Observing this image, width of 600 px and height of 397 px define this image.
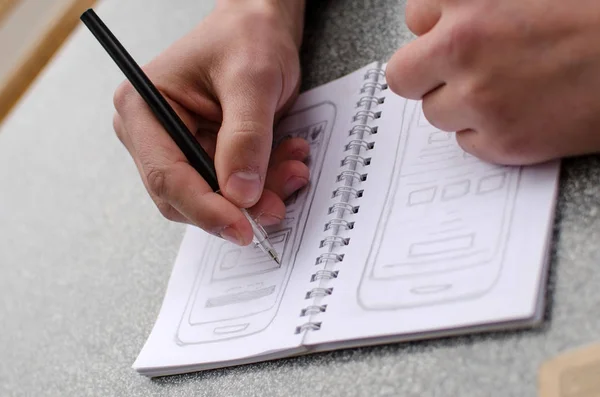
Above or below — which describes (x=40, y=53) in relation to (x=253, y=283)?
above

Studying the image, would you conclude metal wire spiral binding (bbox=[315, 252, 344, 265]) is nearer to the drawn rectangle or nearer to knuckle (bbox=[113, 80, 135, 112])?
the drawn rectangle

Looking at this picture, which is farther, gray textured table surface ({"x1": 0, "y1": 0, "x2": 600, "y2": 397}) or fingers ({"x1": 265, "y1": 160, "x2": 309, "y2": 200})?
fingers ({"x1": 265, "y1": 160, "x2": 309, "y2": 200})

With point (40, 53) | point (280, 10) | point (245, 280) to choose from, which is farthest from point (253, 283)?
point (40, 53)

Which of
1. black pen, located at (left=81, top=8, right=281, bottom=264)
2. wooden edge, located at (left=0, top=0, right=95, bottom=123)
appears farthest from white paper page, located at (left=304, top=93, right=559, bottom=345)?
wooden edge, located at (left=0, top=0, right=95, bottom=123)

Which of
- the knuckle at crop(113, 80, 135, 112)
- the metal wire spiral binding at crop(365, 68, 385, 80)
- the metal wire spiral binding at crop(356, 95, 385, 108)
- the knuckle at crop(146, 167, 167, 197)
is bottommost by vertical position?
the metal wire spiral binding at crop(356, 95, 385, 108)

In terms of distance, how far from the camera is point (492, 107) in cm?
35

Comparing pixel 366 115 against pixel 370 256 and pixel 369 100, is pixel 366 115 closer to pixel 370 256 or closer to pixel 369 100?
pixel 369 100

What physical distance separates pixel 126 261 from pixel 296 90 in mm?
203

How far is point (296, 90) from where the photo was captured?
21.0 inches

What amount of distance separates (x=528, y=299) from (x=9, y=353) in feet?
1.44

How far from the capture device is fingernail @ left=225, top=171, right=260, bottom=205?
16.8 inches

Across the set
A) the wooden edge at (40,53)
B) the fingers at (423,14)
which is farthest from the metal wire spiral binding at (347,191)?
the wooden edge at (40,53)

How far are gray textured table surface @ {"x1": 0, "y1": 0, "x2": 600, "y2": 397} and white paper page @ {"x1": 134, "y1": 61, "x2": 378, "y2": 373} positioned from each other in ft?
0.05

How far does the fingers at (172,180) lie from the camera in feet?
1.39
